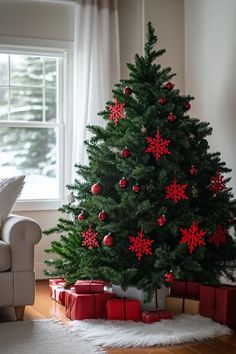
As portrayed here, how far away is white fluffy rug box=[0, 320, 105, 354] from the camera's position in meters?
2.99

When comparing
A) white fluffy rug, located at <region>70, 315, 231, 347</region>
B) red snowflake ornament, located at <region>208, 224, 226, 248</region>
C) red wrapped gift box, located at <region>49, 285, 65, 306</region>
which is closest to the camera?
white fluffy rug, located at <region>70, 315, 231, 347</region>

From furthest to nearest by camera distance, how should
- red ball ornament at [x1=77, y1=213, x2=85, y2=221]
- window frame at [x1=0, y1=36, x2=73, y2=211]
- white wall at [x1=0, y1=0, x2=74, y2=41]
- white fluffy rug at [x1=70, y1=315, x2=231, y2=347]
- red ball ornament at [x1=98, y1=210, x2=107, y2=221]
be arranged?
1. window frame at [x1=0, y1=36, x2=73, y2=211]
2. white wall at [x1=0, y1=0, x2=74, y2=41]
3. red ball ornament at [x1=77, y1=213, x2=85, y2=221]
4. red ball ornament at [x1=98, y1=210, x2=107, y2=221]
5. white fluffy rug at [x1=70, y1=315, x2=231, y2=347]

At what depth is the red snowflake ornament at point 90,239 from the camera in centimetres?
386

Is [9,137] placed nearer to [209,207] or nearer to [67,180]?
[67,180]

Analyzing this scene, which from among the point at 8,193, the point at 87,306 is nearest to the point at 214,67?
the point at 8,193

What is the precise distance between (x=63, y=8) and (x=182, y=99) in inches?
75.4

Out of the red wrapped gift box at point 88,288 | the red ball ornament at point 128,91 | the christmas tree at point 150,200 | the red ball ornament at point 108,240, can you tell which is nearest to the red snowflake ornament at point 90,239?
the christmas tree at point 150,200

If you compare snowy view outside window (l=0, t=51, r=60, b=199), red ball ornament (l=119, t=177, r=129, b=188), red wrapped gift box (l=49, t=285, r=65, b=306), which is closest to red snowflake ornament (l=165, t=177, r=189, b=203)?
red ball ornament (l=119, t=177, r=129, b=188)

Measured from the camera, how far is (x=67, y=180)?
5.24m

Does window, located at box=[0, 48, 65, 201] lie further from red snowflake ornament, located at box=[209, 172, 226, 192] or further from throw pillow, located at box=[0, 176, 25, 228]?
red snowflake ornament, located at box=[209, 172, 226, 192]

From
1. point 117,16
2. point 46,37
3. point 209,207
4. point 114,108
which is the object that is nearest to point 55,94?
point 46,37

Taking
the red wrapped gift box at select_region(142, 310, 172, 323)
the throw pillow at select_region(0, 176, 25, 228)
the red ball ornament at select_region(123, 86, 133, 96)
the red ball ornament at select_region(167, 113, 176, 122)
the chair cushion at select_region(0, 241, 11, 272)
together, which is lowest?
the red wrapped gift box at select_region(142, 310, 172, 323)

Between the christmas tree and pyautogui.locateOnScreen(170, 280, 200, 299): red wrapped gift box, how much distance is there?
2.5 inches

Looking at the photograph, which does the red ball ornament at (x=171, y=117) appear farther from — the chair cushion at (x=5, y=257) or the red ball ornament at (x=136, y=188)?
the chair cushion at (x=5, y=257)
